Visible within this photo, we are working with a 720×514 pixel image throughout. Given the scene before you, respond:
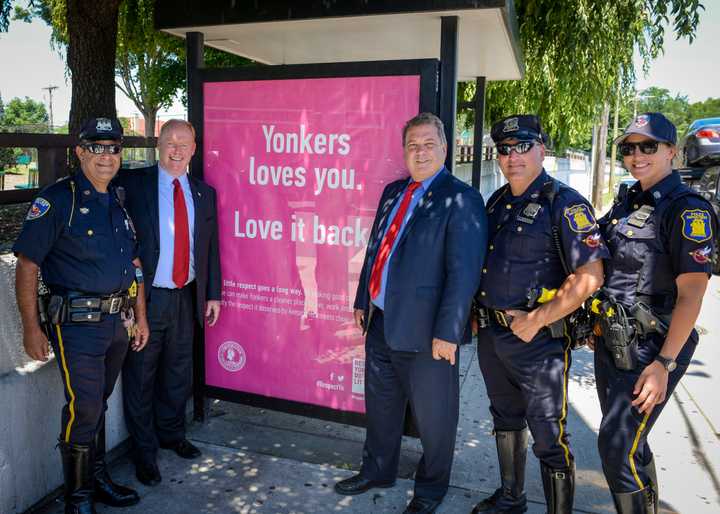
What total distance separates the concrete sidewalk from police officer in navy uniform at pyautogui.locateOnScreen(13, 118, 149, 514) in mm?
559

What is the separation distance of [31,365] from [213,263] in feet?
3.79

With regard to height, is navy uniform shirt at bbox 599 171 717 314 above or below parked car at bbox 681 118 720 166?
below

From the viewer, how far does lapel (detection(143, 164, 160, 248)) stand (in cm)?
348

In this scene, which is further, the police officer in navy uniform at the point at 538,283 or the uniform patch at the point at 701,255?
the police officer in navy uniform at the point at 538,283

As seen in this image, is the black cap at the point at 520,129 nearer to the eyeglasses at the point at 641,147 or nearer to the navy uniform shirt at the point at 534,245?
the navy uniform shirt at the point at 534,245

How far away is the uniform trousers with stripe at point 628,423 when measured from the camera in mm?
2561

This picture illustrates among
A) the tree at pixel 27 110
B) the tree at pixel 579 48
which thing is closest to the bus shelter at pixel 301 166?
the tree at pixel 579 48

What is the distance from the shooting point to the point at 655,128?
8.58 feet

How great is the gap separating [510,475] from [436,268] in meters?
1.18

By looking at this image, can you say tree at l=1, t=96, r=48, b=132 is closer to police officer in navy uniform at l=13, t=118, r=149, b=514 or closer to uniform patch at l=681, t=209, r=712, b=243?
police officer in navy uniform at l=13, t=118, r=149, b=514

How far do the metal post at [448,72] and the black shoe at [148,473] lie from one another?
8.19 ft

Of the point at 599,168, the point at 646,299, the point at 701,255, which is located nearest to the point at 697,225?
the point at 701,255

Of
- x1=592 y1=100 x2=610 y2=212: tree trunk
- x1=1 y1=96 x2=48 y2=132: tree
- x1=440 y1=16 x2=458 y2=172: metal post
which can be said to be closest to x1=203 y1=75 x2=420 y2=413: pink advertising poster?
x1=440 y1=16 x2=458 y2=172: metal post

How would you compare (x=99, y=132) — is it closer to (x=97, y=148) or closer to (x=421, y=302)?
(x=97, y=148)
